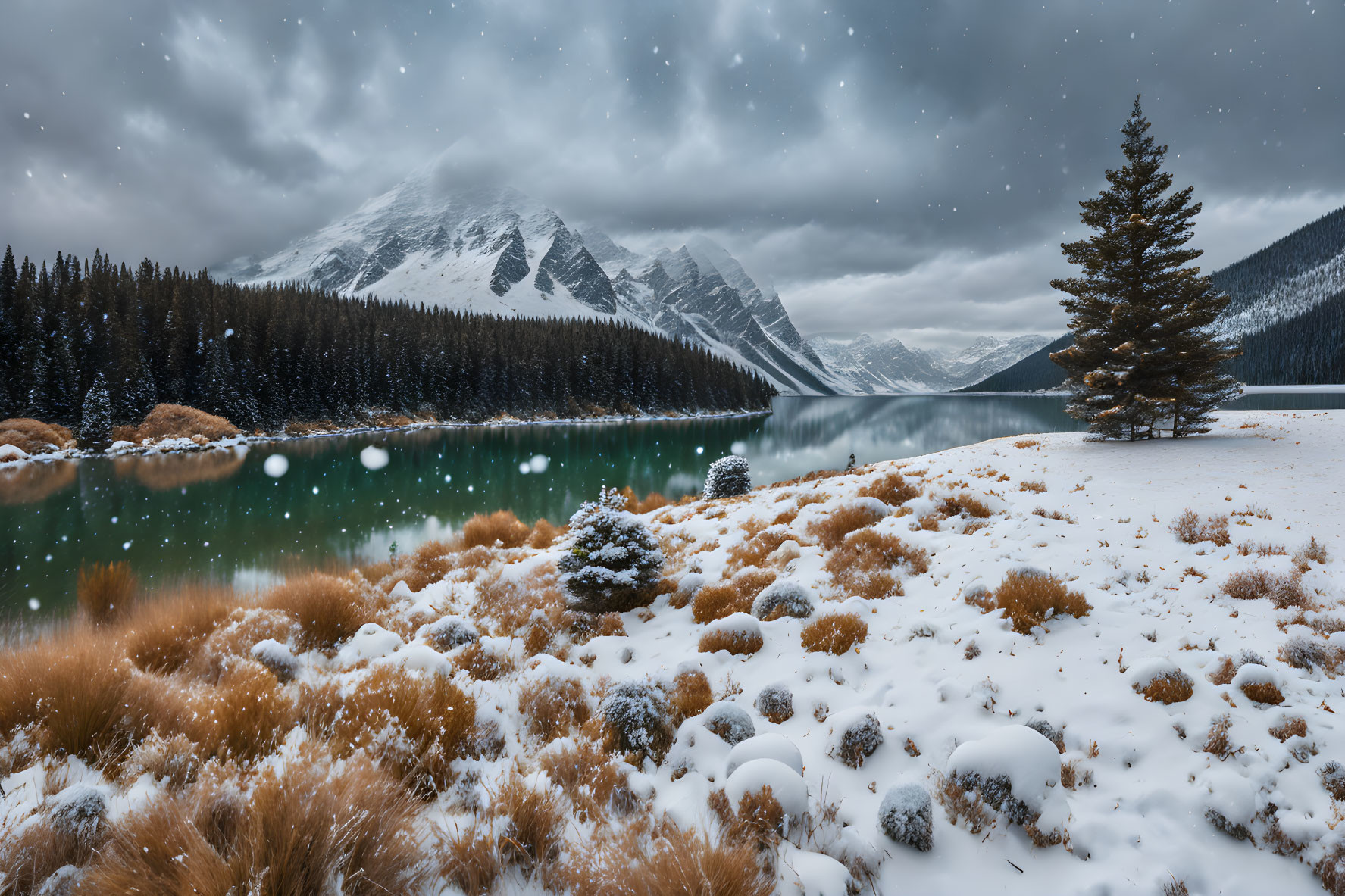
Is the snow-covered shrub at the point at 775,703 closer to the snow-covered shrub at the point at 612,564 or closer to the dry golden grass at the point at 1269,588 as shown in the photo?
the snow-covered shrub at the point at 612,564

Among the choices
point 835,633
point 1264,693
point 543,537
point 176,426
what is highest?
point 176,426

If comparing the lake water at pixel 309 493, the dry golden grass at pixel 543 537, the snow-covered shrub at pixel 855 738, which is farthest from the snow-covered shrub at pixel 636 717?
the lake water at pixel 309 493

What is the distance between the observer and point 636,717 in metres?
4.59

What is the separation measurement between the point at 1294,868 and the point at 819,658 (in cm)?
328

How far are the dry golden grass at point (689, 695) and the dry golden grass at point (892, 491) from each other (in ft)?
22.8

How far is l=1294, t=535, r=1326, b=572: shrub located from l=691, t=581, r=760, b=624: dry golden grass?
20.8 ft

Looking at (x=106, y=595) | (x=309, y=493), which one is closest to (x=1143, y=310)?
(x=106, y=595)

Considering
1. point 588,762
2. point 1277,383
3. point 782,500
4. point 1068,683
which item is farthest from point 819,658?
point 1277,383

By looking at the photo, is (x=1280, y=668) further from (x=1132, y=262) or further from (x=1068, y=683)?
(x=1132, y=262)

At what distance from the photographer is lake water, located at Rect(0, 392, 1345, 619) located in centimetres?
1338

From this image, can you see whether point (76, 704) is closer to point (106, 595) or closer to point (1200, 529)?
point (106, 595)

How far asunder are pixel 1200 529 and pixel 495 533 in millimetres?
13658

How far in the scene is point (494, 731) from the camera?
4.59m

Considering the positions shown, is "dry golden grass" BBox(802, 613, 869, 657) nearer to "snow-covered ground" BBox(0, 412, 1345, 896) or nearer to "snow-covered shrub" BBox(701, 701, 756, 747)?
"snow-covered ground" BBox(0, 412, 1345, 896)
